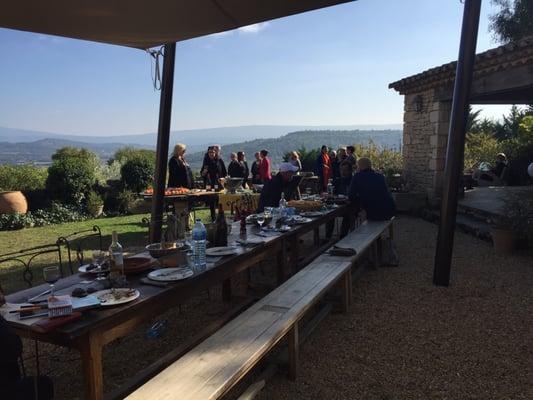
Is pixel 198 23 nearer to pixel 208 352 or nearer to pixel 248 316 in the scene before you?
pixel 248 316

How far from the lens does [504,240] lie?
20.9ft

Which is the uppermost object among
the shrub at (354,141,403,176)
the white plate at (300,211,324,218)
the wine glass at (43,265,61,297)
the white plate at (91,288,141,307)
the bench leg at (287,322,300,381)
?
the shrub at (354,141,403,176)

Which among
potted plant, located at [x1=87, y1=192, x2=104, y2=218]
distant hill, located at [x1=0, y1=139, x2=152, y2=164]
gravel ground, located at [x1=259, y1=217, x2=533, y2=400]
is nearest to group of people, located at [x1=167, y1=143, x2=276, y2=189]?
potted plant, located at [x1=87, y1=192, x2=104, y2=218]

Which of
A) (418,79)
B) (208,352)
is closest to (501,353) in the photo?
(208,352)

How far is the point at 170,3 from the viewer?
11.0 ft

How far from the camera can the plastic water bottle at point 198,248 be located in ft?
9.66

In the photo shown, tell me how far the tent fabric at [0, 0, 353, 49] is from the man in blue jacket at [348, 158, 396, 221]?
315 centimetres

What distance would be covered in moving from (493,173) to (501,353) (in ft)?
39.8

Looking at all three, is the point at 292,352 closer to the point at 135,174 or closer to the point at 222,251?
the point at 222,251

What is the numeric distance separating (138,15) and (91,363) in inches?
111

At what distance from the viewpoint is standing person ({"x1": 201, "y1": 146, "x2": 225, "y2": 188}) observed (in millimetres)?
10555

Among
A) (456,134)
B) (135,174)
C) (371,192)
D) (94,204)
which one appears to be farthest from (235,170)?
(456,134)

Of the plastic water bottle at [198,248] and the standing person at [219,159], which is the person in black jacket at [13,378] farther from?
the standing person at [219,159]

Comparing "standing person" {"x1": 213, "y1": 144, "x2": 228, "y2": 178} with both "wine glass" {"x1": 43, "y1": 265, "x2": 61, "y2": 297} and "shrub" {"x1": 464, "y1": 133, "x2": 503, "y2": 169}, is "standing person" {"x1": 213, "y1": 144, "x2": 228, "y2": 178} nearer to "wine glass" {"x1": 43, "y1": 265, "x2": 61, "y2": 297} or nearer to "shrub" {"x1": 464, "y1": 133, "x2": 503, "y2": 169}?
"wine glass" {"x1": 43, "y1": 265, "x2": 61, "y2": 297}
